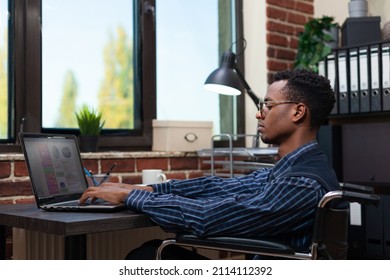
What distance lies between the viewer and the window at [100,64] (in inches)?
91.4

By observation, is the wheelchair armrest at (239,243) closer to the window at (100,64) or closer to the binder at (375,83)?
the window at (100,64)

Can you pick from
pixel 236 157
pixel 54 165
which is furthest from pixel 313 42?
pixel 54 165

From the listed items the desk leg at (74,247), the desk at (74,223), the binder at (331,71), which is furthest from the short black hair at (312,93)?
the binder at (331,71)

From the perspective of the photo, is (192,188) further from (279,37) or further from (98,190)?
(279,37)

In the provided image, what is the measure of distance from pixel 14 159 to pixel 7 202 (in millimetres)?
163

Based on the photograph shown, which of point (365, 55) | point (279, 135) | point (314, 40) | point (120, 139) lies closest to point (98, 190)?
point (279, 135)

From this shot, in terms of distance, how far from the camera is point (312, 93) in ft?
5.11

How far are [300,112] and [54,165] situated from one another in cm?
76

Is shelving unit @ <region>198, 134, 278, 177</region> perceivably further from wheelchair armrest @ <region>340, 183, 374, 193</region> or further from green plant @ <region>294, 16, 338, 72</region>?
wheelchair armrest @ <region>340, 183, 374, 193</region>

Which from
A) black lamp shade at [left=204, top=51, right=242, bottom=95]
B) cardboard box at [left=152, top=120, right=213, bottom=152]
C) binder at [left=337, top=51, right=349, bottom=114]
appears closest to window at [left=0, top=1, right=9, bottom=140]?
cardboard box at [left=152, top=120, right=213, bottom=152]

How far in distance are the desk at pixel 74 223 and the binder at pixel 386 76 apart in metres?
1.40

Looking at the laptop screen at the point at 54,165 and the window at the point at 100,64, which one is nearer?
the laptop screen at the point at 54,165

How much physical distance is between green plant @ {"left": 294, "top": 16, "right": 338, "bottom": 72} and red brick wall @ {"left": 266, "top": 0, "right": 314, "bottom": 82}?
5.4 inches

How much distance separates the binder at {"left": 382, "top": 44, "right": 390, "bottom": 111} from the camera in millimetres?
2490
